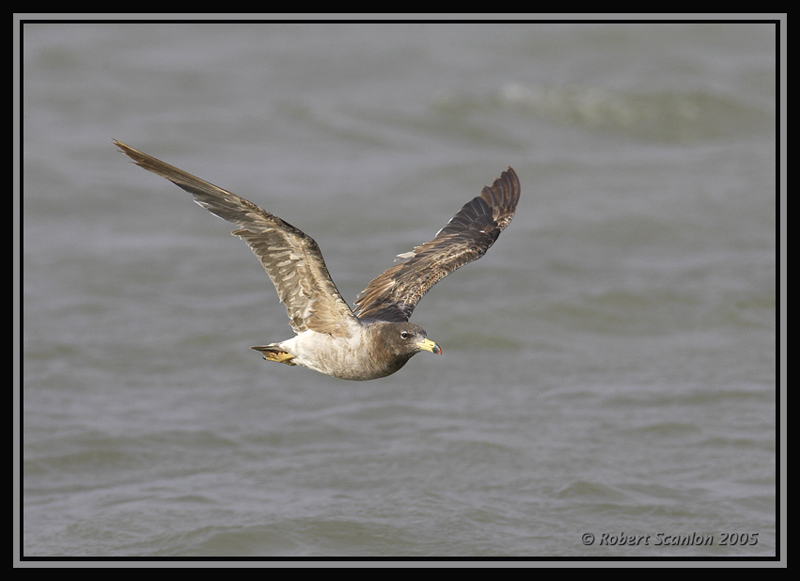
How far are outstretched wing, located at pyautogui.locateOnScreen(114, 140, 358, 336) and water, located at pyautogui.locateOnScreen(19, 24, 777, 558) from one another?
5.07m

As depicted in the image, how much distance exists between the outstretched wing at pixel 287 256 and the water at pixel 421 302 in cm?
507

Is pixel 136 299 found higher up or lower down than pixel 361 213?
lower down

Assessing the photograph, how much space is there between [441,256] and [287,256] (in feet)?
7.47

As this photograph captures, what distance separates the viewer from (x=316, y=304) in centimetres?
831

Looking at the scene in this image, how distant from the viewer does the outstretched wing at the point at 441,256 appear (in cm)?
923

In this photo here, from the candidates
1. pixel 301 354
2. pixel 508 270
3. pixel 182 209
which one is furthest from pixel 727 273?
pixel 301 354

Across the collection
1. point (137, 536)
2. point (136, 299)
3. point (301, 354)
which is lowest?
point (137, 536)

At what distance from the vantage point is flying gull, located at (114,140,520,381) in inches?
296

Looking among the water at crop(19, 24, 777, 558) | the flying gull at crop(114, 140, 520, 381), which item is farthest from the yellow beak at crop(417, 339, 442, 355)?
the water at crop(19, 24, 777, 558)

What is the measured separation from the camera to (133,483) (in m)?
14.2

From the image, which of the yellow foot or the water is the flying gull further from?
the water
